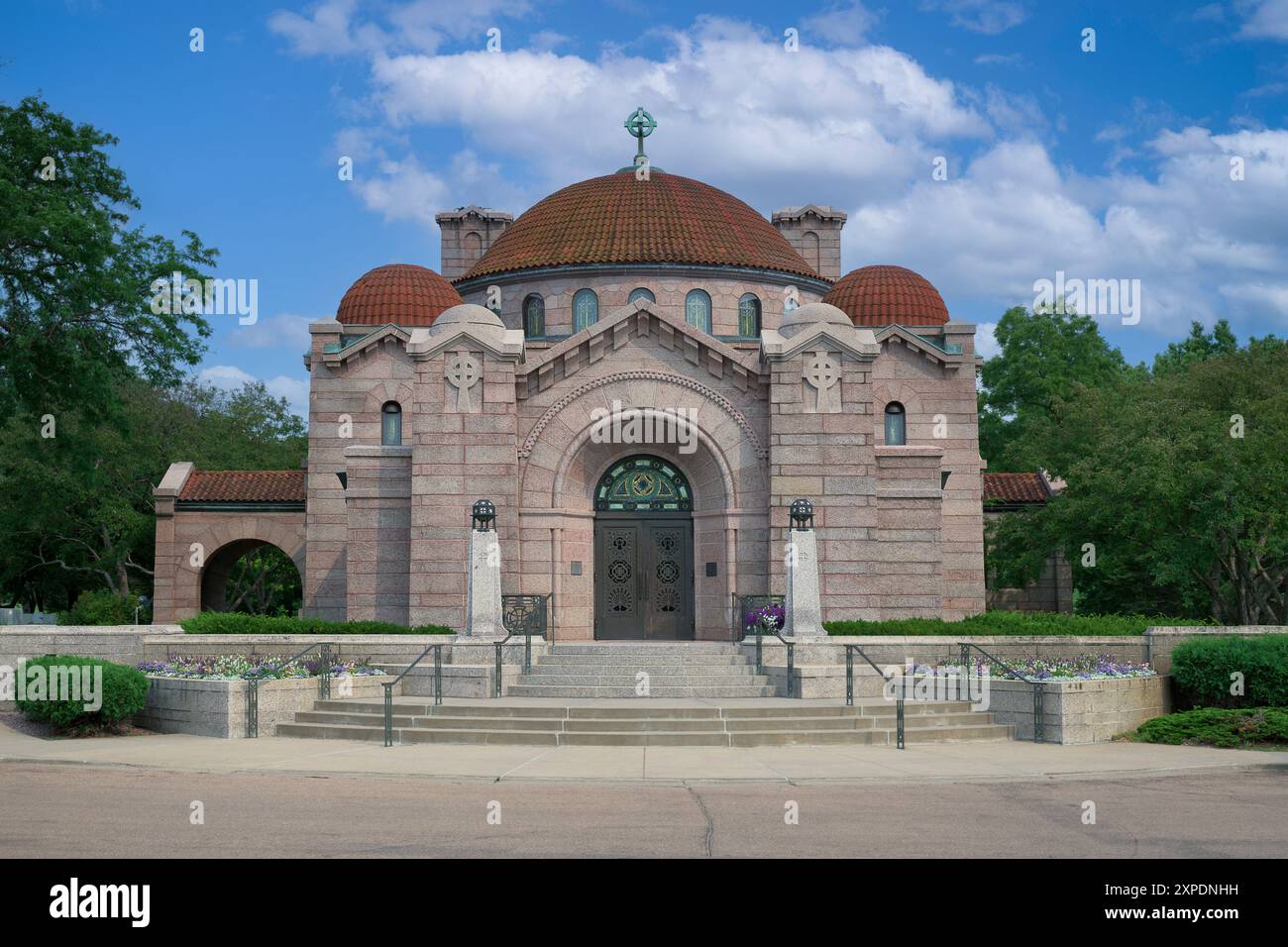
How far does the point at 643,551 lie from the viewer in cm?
2952

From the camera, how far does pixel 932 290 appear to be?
37.1m

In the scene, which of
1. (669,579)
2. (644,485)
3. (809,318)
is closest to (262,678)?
(669,579)

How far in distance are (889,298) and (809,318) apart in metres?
8.39

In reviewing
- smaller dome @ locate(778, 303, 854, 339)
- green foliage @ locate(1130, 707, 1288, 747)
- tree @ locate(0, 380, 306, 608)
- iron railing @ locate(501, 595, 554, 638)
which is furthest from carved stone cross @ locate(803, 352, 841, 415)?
tree @ locate(0, 380, 306, 608)

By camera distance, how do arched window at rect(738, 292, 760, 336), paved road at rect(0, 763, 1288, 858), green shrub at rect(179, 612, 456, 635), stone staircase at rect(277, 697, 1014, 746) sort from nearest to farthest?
paved road at rect(0, 763, 1288, 858) → stone staircase at rect(277, 697, 1014, 746) → green shrub at rect(179, 612, 456, 635) → arched window at rect(738, 292, 760, 336)

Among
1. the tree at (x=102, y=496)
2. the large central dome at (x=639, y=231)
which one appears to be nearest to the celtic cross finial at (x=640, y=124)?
the large central dome at (x=639, y=231)

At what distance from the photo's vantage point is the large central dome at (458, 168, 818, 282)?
35406mm

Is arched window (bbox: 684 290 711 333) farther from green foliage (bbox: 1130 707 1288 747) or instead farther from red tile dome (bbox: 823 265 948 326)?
green foliage (bbox: 1130 707 1288 747)

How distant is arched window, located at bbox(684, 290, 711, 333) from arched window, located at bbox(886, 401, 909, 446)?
5.21m

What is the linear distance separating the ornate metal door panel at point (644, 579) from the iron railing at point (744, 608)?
157cm

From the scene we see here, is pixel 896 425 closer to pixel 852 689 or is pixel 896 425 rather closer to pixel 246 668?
pixel 852 689

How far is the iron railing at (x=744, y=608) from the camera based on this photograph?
26.3 meters
